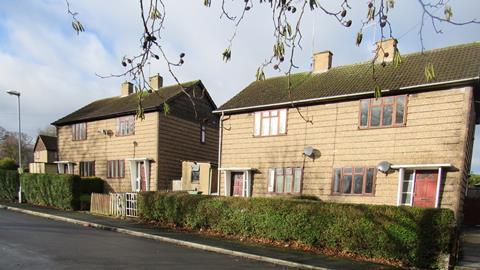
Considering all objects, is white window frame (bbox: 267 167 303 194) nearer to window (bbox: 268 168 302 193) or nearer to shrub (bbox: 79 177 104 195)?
window (bbox: 268 168 302 193)

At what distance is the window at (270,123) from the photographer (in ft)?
62.8

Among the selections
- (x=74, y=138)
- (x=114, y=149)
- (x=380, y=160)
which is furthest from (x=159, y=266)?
(x=74, y=138)

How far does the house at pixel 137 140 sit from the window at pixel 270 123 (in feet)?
10.8

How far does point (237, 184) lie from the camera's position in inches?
824

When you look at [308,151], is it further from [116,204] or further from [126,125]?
[126,125]

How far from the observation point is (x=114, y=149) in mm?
26359

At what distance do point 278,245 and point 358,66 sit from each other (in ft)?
37.8

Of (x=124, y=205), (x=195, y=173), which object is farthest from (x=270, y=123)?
(x=124, y=205)

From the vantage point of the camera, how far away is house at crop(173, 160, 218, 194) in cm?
2195

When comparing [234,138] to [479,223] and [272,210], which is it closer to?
[272,210]

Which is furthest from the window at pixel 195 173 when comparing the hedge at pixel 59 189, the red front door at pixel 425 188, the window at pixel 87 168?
the red front door at pixel 425 188

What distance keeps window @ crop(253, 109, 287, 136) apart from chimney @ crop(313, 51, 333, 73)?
4046 millimetres

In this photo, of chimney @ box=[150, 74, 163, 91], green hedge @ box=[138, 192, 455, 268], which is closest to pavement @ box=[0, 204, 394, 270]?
green hedge @ box=[138, 192, 455, 268]

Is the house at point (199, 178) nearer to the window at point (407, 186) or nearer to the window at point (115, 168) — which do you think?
the window at point (115, 168)
